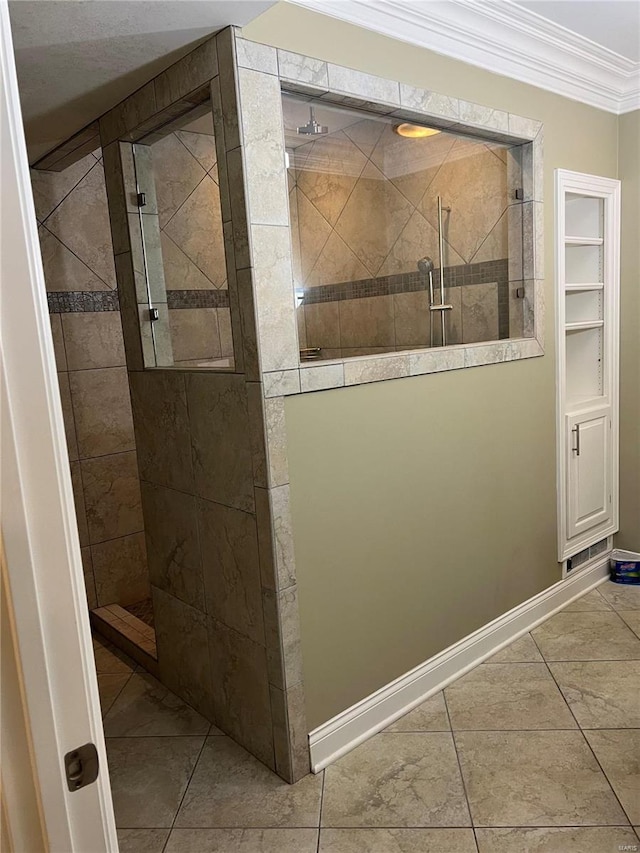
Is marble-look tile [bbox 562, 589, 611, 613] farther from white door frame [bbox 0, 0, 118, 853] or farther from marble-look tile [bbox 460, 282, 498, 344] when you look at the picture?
white door frame [bbox 0, 0, 118, 853]

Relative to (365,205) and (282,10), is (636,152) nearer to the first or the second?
(365,205)

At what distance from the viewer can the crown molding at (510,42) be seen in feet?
7.37

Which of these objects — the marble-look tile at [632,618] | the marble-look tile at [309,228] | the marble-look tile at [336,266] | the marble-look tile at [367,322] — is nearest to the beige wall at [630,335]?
the marble-look tile at [632,618]

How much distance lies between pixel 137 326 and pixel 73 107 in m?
0.83

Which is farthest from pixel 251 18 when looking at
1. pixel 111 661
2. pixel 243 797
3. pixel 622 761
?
pixel 111 661

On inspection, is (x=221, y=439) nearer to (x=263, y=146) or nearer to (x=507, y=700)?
(x=263, y=146)

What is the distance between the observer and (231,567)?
2338mm

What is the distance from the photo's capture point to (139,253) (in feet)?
8.32

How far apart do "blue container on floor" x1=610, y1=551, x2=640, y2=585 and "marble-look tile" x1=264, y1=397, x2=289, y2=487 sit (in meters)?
2.47

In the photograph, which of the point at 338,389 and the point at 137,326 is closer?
the point at 338,389

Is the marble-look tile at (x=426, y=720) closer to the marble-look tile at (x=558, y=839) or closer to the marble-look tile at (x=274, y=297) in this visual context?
the marble-look tile at (x=558, y=839)

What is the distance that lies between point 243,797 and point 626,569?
2519 millimetres

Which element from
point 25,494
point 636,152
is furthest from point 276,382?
point 636,152

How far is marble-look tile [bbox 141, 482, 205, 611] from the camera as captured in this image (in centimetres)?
254
